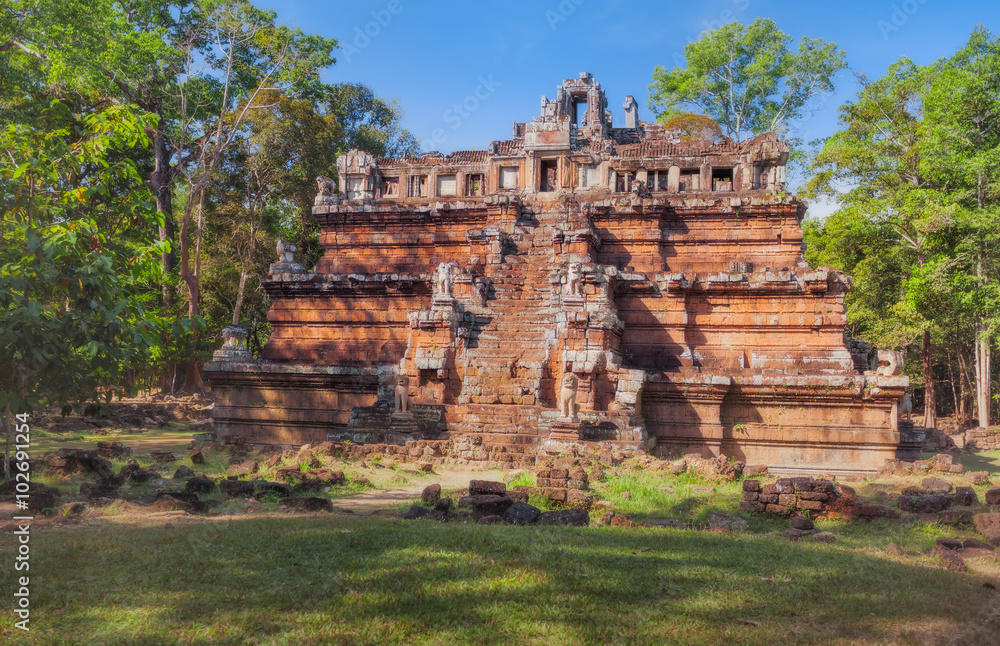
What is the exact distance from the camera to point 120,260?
8805 millimetres

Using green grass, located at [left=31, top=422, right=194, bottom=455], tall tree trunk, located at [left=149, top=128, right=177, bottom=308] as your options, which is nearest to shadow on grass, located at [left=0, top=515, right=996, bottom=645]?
green grass, located at [left=31, top=422, right=194, bottom=455]

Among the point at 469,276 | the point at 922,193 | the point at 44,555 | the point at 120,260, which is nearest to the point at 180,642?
the point at 44,555

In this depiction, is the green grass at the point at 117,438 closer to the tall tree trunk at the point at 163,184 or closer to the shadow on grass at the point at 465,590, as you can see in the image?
the shadow on grass at the point at 465,590

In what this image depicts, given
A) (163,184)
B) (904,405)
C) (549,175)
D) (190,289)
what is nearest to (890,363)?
(904,405)

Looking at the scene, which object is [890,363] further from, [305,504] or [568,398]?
[305,504]

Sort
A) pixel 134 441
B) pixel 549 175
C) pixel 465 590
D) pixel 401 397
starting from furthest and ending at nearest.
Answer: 1. pixel 549 175
2. pixel 134 441
3. pixel 401 397
4. pixel 465 590

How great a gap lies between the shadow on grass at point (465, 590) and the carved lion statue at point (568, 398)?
217 inches

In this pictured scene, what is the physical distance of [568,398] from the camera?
485 inches

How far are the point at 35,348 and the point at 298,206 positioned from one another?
90.3 feet

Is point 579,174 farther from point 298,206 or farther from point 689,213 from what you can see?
point 298,206

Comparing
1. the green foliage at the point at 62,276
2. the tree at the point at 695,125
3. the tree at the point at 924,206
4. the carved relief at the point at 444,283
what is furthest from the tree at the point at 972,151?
the green foliage at the point at 62,276

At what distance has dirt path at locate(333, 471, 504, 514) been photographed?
895 centimetres

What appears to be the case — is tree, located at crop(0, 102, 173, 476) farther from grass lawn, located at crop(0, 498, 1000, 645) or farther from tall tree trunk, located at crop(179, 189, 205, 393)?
tall tree trunk, located at crop(179, 189, 205, 393)

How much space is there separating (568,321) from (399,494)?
17.9 ft
